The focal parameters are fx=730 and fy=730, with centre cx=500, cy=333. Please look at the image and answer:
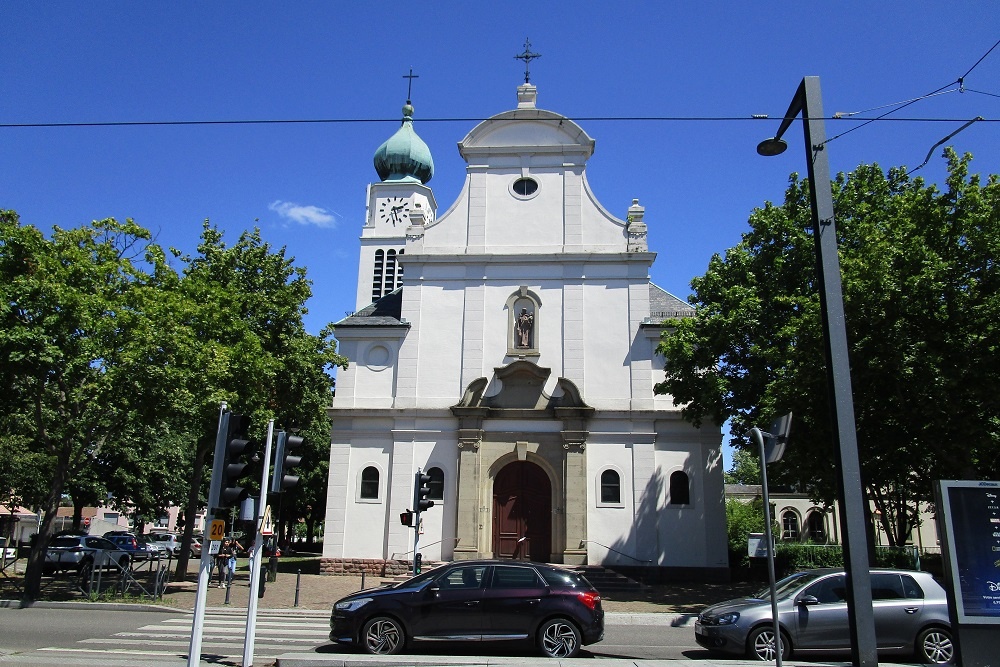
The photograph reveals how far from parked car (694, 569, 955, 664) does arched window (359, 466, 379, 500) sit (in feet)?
Result: 52.8

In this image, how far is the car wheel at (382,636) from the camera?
10.9 metres

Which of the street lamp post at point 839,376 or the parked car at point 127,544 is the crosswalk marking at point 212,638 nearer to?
the street lamp post at point 839,376

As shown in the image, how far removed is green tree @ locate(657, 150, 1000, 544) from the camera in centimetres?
1559

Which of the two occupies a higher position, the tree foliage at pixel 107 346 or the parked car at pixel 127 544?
the tree foliage at pixel 107 346

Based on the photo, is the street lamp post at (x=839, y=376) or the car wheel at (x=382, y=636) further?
the car wheel at (x=382, y=636)

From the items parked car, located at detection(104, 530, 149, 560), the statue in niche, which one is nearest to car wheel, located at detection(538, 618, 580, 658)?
the statue in niche

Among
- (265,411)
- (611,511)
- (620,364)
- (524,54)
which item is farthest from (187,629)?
(524,54)

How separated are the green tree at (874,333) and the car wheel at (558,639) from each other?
5.00 metres

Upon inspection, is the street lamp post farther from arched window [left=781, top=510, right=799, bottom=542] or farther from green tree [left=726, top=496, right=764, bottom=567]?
arched window [left=781, top=510, right=799, bottom=542]

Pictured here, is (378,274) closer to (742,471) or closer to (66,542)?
(66,542)

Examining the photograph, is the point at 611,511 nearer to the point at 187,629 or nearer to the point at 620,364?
the point at 620,364

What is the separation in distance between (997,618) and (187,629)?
42.9ft

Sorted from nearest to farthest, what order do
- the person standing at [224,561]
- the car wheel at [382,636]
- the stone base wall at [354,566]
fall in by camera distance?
the car wheel at [382,636], the person standing at [224,561], the stone base wall at [354,566]

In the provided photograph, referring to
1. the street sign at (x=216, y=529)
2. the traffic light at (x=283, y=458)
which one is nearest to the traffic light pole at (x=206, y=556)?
the street sign at (x=216, y=529)
